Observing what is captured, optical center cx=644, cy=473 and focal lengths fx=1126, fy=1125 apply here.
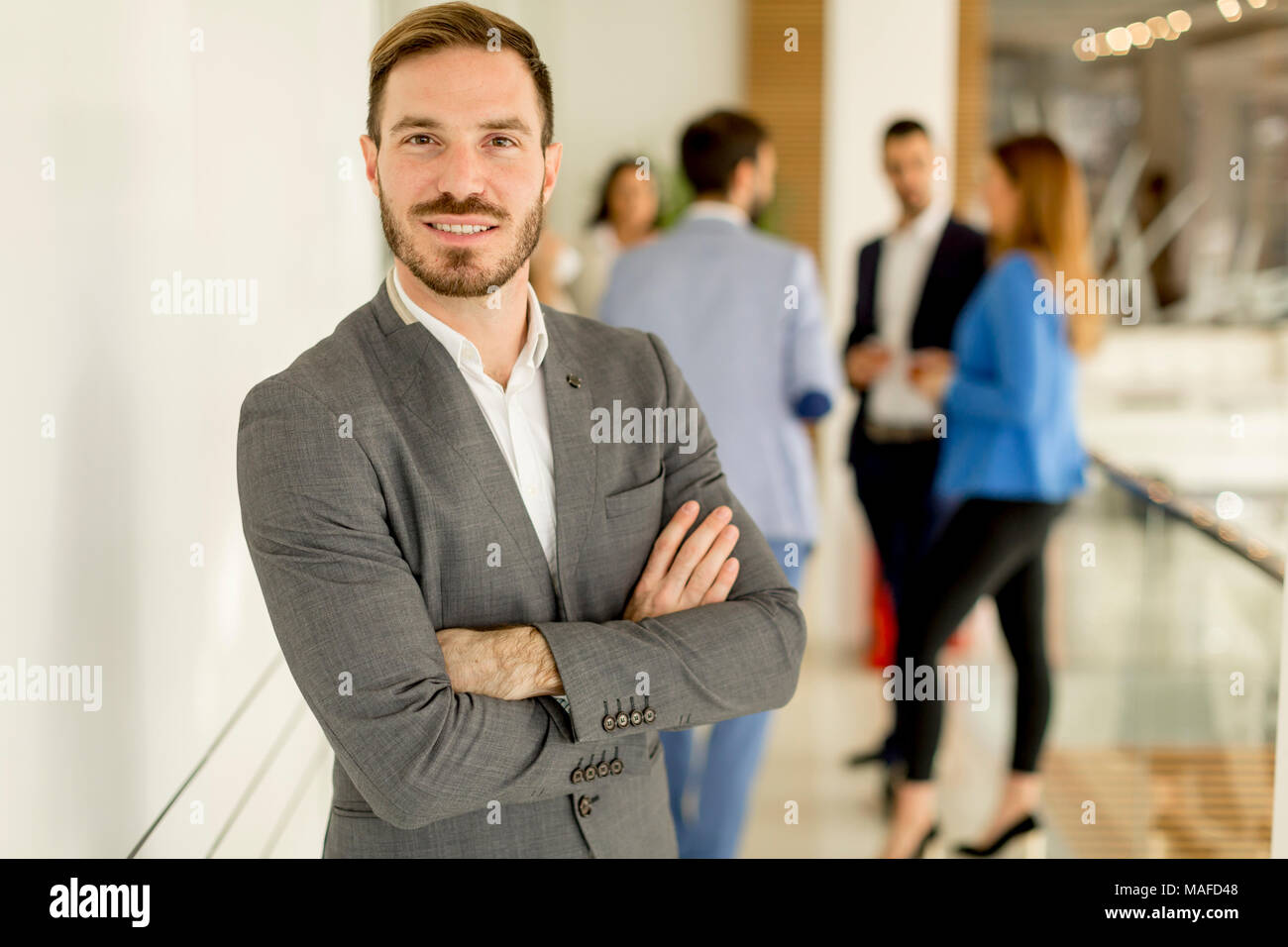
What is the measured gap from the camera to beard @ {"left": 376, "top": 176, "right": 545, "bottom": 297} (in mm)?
1413

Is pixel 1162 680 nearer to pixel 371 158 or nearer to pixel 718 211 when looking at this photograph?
pixel 718 211

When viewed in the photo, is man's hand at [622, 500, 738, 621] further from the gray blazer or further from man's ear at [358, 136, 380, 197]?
man's ear at [358, 136, 380, 197]

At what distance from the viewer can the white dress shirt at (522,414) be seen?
1.47m

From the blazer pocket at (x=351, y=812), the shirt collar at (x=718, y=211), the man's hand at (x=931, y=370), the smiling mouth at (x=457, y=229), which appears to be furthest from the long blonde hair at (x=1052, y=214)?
the blazer pocket at (x=351, y=812)

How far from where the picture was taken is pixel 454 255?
1423mm

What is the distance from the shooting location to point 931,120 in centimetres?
532

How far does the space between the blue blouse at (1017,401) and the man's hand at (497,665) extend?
199 cm


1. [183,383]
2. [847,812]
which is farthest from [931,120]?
[183,383]

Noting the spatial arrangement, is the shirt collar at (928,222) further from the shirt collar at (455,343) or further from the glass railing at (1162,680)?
the shirt collar at (455,343)

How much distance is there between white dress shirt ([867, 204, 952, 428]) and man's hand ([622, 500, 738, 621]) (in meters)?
2.37

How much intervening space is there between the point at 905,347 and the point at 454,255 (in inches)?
107

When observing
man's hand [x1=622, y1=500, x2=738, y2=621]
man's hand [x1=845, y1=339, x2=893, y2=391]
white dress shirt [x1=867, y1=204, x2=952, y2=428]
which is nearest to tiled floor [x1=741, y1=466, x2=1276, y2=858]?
white dress shirt [x1=867, y1=204, x2=952, y2=428]

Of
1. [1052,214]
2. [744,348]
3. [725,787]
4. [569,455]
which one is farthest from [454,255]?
[1052,214]
